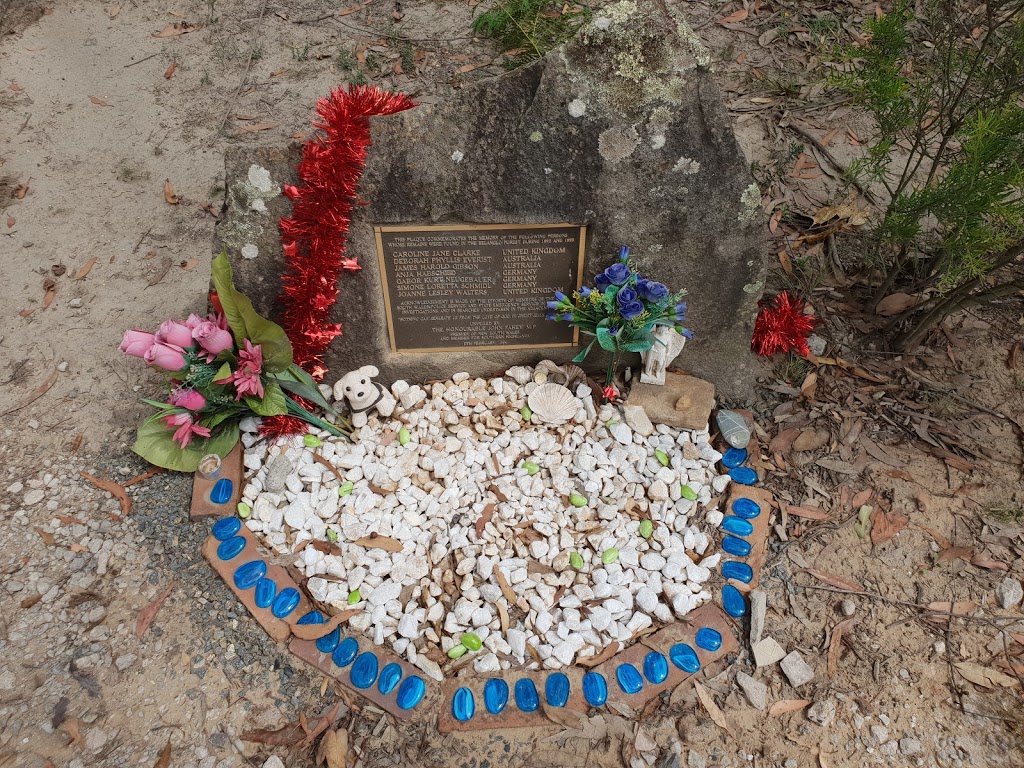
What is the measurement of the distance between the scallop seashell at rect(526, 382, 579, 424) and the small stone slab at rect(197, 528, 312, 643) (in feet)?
4.19

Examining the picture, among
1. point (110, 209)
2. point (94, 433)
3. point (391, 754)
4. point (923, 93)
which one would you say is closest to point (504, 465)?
point (391, 754)

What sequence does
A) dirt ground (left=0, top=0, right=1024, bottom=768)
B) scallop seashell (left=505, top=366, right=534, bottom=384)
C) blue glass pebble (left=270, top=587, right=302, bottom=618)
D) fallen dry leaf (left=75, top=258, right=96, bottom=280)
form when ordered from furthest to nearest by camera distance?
1. fallen dry leaf (left=75, top=258, right=96, bottom=280)
2. scallop seashell (left=505, top=366, right=534, bottom=384)
3. blue glass pebble (left=270, top=587, right=302, bottom=618)
4. dirt ground (left=0, top=0, right=1024, bottom=768)

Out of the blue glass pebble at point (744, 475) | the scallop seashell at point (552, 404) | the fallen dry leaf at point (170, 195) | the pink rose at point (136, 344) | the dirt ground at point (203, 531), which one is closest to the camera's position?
the dirt ground at point (203, 531)

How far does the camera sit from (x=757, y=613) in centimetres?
254

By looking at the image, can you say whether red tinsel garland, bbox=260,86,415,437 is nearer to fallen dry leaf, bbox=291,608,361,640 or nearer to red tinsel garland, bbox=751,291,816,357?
fallen dry leaf, bbox=291,608,361,640

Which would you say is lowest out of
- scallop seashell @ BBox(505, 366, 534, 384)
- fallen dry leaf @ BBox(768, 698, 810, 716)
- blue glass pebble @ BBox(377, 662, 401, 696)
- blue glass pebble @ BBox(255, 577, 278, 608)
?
fallen dry leaf @ BBox(768, 698, 810, 716)

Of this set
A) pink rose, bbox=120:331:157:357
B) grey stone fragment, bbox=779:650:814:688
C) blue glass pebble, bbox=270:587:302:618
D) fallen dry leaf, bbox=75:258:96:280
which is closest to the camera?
grey stone fragment, bbox=779:650:814:688

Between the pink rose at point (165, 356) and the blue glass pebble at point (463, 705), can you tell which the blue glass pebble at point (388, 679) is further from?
the pink rose at point (165, 356)

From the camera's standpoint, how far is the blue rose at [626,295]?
8.97 ft

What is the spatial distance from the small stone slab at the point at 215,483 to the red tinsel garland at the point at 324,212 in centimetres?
54

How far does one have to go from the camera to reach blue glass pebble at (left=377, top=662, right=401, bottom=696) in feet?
7.77

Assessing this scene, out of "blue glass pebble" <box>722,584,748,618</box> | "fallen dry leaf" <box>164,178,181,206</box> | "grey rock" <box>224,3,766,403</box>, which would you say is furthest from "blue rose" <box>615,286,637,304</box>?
"fallen dry leaf" <box>164,178,181,206</box>

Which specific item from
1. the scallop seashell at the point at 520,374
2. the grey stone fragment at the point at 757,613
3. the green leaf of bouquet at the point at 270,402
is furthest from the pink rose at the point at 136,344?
the grey stone fragment at the point at 757,613

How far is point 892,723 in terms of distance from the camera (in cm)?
232
